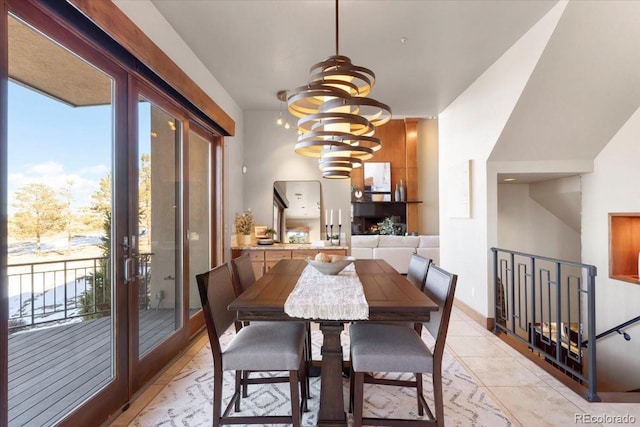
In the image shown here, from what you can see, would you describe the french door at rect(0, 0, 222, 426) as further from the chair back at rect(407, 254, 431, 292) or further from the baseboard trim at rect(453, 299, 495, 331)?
the baseboard trim at rect(453, 299, 495, 331)

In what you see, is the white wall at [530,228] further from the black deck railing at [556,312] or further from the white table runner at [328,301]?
the white table runner at [328,301]

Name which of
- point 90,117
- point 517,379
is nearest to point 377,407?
point 517,379

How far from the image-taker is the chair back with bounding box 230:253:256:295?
2306 millimetres

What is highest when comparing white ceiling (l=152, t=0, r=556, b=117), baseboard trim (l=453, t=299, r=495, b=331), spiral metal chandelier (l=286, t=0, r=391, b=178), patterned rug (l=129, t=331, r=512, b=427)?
white ceiling (l=152, t=0, r=556, b=117)

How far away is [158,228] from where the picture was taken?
2654mm

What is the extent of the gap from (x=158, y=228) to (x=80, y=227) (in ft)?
2.79

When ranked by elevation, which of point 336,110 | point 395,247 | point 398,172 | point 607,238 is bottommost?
point 395,247

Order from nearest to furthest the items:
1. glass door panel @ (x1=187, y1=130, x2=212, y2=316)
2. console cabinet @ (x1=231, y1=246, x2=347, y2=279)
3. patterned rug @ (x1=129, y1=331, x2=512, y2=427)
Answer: patterned rug @ (x1=129, y1=331, x2=512, y2=427)
glass door panel @ (x1=187, y1=130, x2=212, y2=316)
console cabinet @ (x1=231, y1=246, x2=347, y2=279)

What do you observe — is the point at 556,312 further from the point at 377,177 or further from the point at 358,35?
the point at 377,177

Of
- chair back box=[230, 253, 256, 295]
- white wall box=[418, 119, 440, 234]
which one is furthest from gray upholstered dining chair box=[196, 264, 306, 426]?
white wall box=[418, 119, 440, 234]

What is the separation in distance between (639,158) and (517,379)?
2.45 metres

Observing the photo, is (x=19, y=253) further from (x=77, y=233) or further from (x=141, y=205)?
(x=141, y=205)

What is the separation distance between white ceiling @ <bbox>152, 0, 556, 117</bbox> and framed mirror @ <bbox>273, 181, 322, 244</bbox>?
1.54 meters

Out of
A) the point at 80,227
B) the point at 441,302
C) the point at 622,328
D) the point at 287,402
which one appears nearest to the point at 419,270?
the point at 441,302
